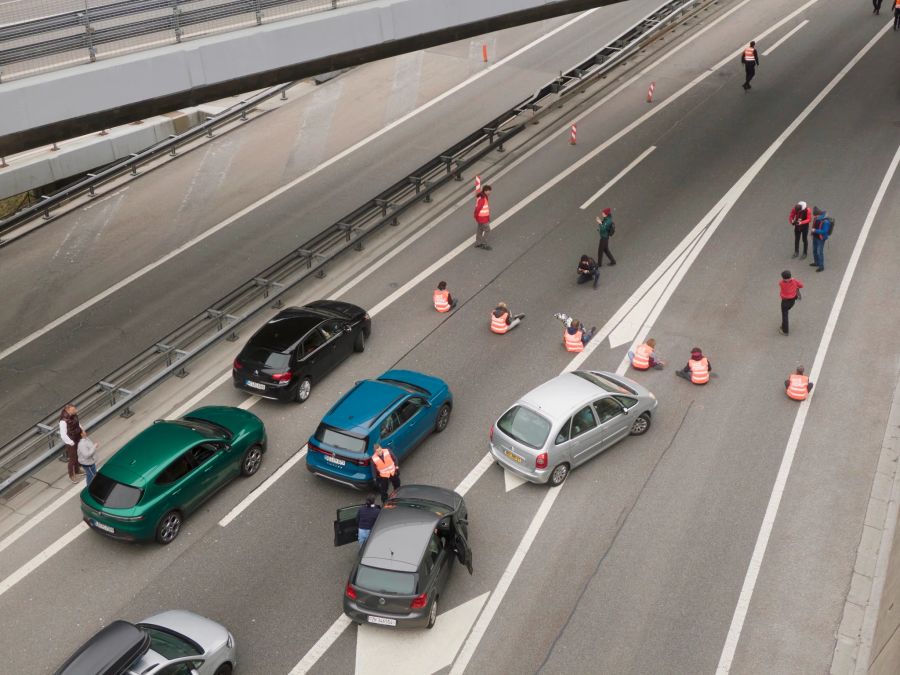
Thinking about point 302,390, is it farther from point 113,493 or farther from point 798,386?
point 798,386

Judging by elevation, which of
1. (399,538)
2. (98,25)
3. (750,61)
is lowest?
(399,538)

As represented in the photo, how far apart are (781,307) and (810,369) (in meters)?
1.59

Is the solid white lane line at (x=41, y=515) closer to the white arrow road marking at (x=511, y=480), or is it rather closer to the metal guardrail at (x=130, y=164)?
the white arrow road marking at (x=511, y=480)

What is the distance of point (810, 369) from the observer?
757 inches

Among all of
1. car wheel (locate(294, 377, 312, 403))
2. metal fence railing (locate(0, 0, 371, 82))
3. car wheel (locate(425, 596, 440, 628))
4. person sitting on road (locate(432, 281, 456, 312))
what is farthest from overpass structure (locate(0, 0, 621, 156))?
car wheel (locate(425, 596, 440, 628))

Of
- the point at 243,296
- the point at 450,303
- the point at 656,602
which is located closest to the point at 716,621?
the point at 656,602

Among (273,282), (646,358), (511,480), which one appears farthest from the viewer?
(273,282)

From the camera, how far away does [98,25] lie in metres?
16.6

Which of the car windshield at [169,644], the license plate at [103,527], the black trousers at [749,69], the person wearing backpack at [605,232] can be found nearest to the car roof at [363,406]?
the license plate at [103,527]

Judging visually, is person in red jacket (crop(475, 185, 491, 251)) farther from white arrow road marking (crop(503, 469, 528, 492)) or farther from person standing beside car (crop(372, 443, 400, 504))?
person standing beside car (crop(372, 443, 400, 504))

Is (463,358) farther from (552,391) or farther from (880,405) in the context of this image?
(880,405)

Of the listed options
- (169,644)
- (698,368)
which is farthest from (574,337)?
(169,644)

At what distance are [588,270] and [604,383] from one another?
531 centimetres

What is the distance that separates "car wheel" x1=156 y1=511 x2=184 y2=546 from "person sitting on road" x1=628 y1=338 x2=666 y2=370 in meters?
9.23
